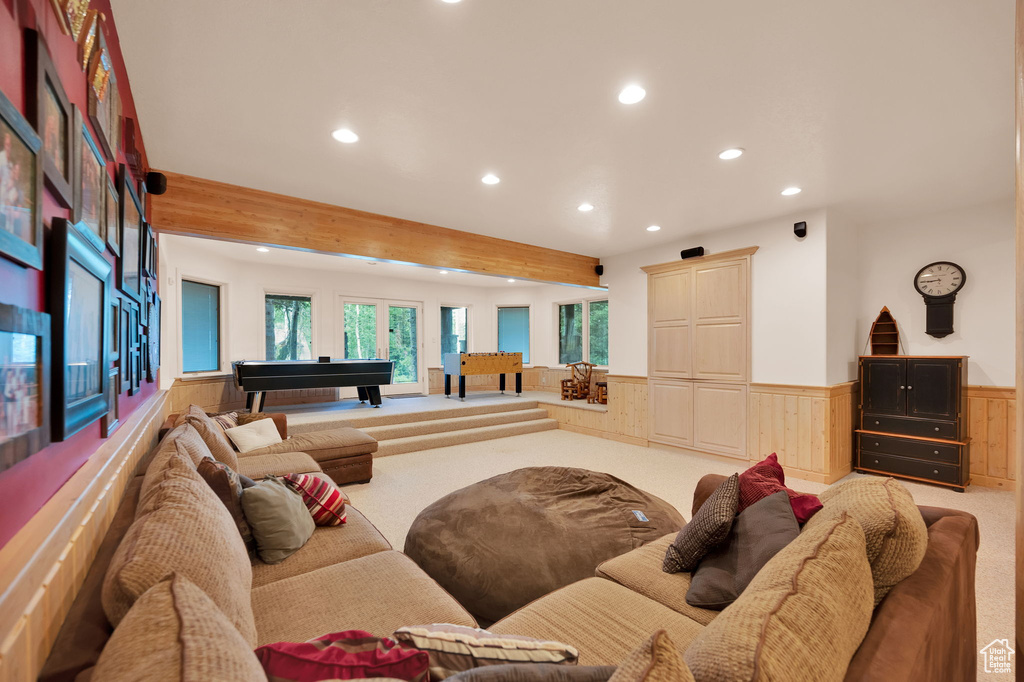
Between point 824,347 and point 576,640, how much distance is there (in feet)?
13.5

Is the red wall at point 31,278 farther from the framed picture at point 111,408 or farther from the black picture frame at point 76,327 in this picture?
the framed picture at point 111,408

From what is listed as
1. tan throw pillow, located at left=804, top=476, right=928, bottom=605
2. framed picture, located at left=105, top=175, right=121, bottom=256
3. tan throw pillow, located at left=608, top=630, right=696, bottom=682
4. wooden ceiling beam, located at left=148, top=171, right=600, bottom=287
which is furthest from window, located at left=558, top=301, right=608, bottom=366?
tan throw pillow, located at left=608, top=630, right=696, bottom=682

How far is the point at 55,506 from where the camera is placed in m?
1.00

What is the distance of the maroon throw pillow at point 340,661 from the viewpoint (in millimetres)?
786

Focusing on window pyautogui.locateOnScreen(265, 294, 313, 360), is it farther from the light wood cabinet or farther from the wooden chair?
the light wood cabinet

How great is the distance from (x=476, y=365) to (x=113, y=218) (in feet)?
19.8

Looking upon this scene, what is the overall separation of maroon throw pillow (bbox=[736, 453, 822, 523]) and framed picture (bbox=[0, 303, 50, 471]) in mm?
1983

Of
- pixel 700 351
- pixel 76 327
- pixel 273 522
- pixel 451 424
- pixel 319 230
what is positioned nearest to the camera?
pixel 76 327

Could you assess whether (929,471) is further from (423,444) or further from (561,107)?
(423,444)

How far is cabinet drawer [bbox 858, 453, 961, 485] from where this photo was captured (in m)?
3.96

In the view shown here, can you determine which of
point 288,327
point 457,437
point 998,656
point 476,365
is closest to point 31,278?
point 998,656

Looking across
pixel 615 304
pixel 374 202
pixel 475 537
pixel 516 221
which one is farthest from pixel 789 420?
pixel 374 202

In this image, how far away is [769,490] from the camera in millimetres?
1658

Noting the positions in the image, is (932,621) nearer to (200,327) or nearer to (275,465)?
(275,465)
